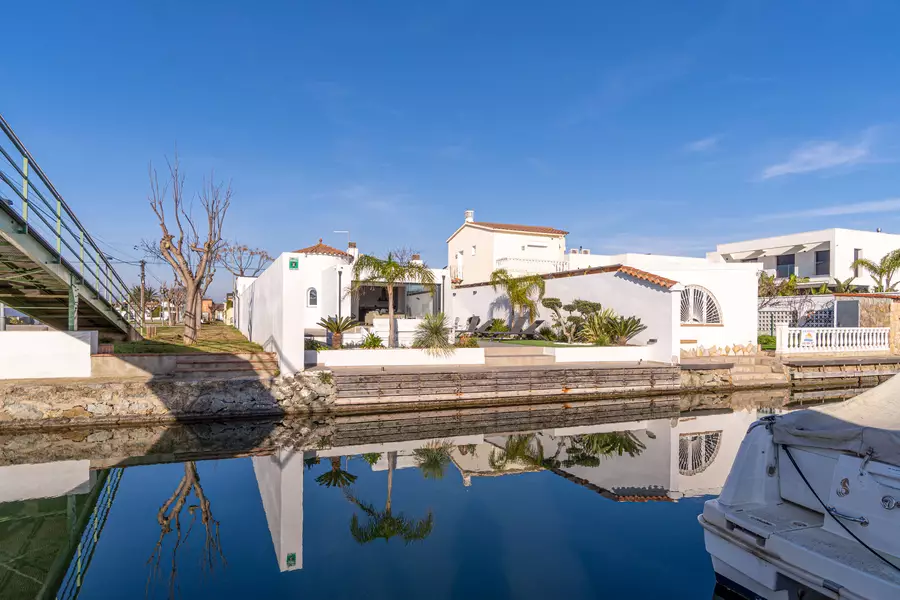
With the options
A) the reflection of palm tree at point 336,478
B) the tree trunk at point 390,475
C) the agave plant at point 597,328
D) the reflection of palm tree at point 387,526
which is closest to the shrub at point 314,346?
the tree trunk at point 390,475

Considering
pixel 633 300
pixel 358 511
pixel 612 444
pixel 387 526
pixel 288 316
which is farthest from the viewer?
pixel 633 300

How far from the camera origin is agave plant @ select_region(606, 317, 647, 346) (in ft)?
57.4

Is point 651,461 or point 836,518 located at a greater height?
point 836,518

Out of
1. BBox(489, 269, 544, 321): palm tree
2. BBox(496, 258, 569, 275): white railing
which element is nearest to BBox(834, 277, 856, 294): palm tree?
BBox(496, 258, 569, 275): white railing

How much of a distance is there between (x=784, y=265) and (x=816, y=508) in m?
39.4

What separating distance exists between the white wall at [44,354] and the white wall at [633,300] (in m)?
15.1

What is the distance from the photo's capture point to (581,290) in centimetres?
2056

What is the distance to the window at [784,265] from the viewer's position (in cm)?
3728

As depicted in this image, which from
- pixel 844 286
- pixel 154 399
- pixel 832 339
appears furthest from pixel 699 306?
pixel 844 286

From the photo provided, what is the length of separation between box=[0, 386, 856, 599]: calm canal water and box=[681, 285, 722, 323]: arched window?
9.11 meters

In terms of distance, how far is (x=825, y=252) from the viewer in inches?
1387

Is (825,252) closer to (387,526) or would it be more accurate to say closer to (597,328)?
(597,328)

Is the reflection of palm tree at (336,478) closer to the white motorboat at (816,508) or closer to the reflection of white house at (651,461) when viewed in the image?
the reflection of white house at (651,461)

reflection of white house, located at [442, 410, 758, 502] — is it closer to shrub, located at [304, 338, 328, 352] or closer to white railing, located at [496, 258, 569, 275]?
shrub, located at [304, 338, 328, 352]
